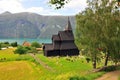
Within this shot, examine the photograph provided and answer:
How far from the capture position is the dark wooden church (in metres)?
89.8

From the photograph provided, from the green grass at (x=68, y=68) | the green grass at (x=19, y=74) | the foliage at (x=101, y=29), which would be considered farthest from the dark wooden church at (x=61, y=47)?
the foliage at (x=101, y=29)

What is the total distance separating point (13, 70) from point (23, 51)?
39045 millimetres

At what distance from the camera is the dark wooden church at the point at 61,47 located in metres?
89.8

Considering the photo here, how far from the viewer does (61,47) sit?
9056 cm

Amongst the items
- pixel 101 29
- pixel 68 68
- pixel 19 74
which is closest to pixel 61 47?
pixel 68 68

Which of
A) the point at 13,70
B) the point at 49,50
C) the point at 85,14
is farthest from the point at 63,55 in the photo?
the point at 85,14

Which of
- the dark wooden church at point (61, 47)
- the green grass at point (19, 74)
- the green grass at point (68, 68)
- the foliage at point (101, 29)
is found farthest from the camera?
the dark wooden church at point (61, 47)

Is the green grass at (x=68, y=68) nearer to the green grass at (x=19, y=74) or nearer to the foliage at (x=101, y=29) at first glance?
the green grass at (x=19, y=74)

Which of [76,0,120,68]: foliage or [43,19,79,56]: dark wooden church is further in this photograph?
[43,19,79,56]: dark wooden church

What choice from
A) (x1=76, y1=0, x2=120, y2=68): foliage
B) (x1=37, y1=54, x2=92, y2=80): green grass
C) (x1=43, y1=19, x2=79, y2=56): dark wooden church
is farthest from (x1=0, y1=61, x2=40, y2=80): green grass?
(x1=43, y1=19, x2=79, y2=56): dark wooden church

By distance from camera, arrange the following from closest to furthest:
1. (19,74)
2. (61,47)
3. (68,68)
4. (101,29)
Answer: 1. (101,29)
2. (19,74)
3. (68,68)
4. (61,47)

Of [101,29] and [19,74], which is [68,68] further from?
[101,29]

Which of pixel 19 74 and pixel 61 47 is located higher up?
pixel 61 47

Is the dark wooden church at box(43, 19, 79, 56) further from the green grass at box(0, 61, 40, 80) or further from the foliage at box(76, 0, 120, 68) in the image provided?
the foliage at box(76, 0, 120, 68)
